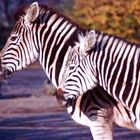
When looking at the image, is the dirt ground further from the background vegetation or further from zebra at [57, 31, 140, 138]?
zebra at [57, 31, 140, 138]

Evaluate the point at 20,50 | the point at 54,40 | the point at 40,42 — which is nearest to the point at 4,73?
the point at 20,50

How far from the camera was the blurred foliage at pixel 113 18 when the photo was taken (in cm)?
1656

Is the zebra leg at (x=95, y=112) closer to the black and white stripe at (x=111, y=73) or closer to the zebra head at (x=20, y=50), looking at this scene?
the black and white stripe at (x=111, y=73)

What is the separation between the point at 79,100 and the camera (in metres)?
7.98

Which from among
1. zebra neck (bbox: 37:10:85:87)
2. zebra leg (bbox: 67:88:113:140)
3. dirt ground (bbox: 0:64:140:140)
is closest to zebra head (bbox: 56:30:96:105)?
zebra neck (bbox: 37:10:85:87)

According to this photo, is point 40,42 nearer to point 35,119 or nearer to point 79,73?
point 79,73

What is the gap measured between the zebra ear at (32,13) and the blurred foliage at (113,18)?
8.91 meters

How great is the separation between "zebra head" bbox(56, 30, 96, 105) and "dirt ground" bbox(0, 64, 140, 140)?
15.9ft

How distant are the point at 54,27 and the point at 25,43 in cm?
39

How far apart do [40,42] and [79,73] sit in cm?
89

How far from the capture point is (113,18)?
16.9m

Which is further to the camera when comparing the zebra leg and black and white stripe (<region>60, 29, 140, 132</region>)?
the zebra leg

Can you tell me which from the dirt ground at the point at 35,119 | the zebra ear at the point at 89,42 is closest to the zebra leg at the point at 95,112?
the zebra ear at the point at 89,42

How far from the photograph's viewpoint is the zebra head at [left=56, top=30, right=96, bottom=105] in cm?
716
